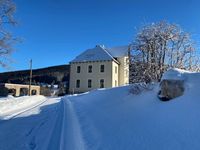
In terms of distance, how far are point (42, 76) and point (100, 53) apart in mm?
23163

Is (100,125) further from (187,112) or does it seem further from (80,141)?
(187,112)

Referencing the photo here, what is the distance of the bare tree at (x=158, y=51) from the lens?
50.9 ft

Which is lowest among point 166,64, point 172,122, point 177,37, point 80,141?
point 80,141

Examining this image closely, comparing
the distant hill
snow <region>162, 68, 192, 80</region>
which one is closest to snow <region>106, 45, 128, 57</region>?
the distant hill

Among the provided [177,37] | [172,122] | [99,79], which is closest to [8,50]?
[177,37]

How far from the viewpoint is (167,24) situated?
1650cm

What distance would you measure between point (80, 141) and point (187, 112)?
120 inches

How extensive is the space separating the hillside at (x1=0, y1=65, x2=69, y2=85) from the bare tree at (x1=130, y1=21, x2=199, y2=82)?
→ 4631 cm

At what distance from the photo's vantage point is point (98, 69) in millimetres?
46688

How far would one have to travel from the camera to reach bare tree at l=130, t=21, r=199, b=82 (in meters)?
15.5

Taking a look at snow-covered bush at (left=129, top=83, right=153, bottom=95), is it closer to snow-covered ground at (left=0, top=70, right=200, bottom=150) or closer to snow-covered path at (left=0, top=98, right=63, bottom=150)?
snow-covered ground at (left=0, top=70, right=200, bottom=150)

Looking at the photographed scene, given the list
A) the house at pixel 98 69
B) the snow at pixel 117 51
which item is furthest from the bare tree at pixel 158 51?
the snow at pixel 117 51

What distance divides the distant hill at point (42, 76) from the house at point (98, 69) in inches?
513

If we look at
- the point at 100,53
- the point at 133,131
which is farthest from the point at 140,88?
the point at 100,53
